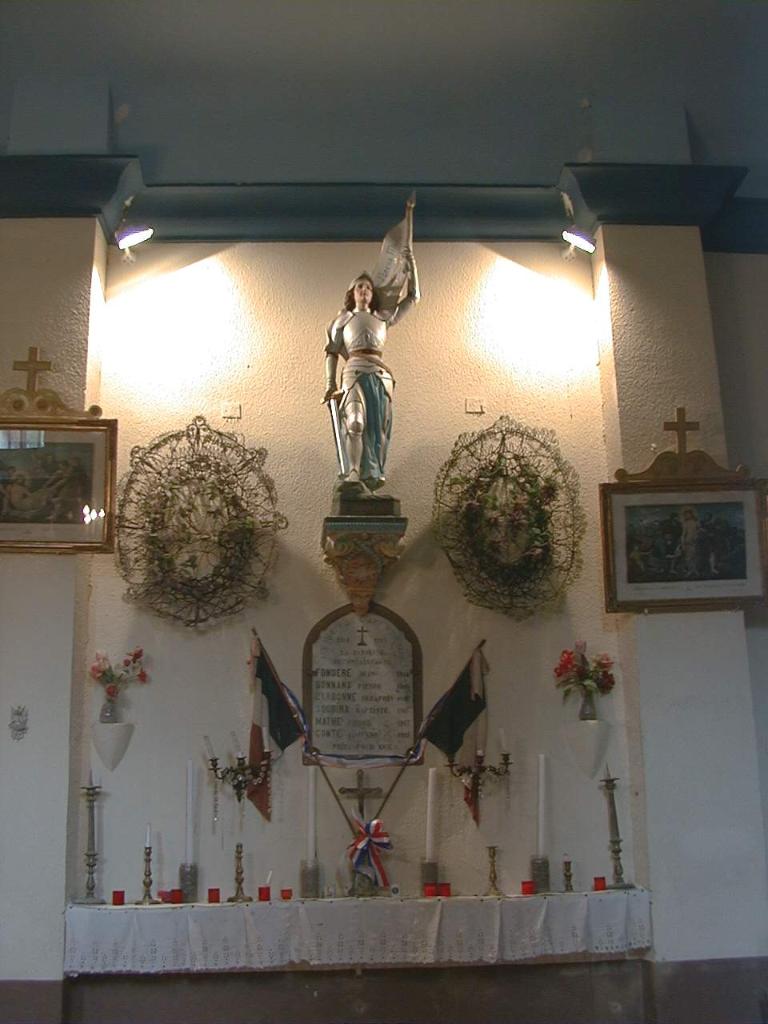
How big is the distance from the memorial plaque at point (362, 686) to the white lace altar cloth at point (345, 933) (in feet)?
2.43

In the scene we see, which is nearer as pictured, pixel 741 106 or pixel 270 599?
pixel 270 599

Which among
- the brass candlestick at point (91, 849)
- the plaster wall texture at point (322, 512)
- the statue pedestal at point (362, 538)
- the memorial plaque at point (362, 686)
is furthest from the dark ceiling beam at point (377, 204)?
the brass candlestick at point (91, 849)

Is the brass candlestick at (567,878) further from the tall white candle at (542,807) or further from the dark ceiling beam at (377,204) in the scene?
the dark ceiling beam at (377,204)

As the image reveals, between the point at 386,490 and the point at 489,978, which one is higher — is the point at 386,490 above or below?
above

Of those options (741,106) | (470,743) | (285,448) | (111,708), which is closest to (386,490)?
(285,448)

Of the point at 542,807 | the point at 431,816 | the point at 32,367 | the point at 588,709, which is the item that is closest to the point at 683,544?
the point at 588,709

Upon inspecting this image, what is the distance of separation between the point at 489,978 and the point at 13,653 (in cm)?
263

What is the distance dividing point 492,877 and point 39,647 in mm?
2351

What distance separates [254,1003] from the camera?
5.45 m

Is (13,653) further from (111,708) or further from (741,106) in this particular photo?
(741,106)

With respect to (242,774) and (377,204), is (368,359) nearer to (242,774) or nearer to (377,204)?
(377,204)

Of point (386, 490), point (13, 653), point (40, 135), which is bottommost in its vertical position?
point (13, 653)

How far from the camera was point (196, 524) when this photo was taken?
6.01 meters

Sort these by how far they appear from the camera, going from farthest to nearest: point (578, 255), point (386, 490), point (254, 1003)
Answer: point (578, 255) < point (386, 490) < point (254, 1003)
